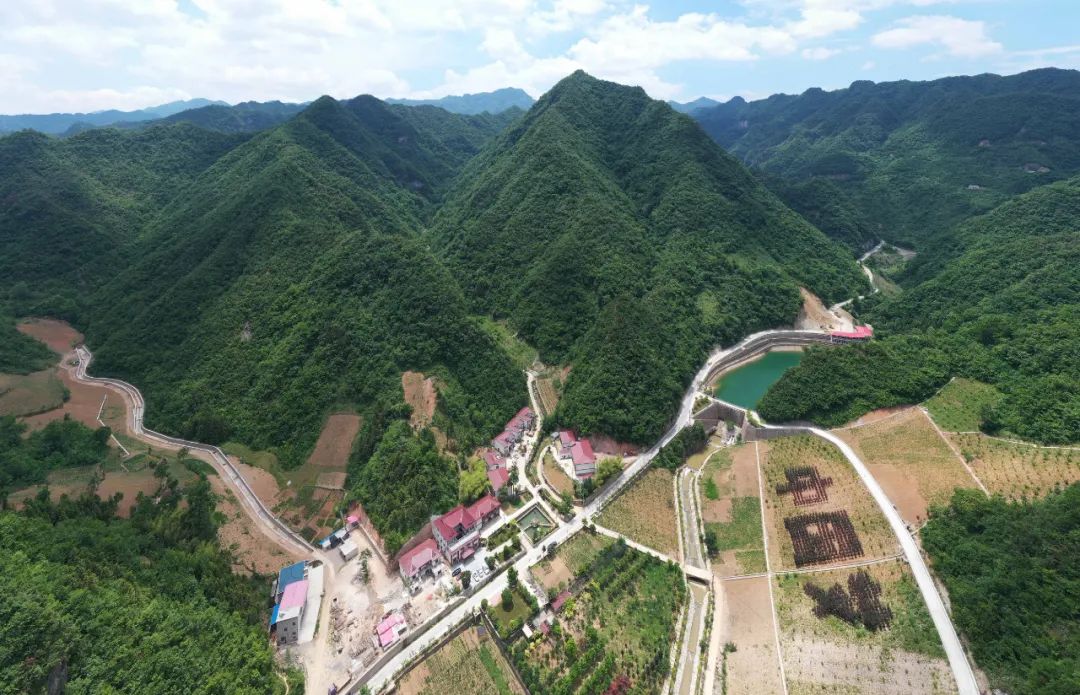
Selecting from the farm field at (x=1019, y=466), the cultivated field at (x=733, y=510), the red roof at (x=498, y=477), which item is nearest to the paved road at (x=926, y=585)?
the farm field at (x=1019, y=466)

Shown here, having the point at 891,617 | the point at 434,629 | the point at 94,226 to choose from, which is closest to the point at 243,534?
the point at 434,629

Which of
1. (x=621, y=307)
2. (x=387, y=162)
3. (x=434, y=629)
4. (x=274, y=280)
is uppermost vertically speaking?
(x=387, y=162)

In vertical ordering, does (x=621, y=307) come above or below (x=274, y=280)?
below

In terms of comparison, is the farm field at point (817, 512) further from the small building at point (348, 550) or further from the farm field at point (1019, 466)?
the small building at point (348, 550)

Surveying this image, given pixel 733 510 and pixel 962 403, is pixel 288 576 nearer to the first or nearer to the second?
pixel 733 510

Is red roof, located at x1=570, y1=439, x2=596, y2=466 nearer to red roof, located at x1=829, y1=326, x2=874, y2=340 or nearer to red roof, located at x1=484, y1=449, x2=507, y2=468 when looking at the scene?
red roof, located at x1=484, y1=449, x2=507, y2=468

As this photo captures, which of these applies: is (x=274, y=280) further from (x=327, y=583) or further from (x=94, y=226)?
(x=94, y=226)

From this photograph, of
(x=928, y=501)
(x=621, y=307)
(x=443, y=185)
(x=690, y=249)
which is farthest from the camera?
(x=443, y=185)
